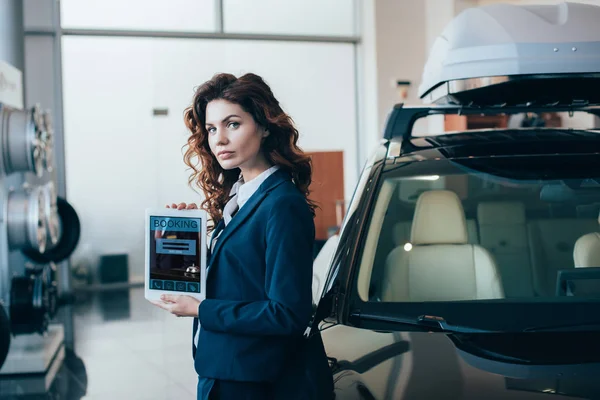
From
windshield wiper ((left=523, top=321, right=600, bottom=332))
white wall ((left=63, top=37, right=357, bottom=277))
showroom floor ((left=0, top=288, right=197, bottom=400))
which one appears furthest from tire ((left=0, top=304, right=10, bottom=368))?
white wall ((left=63, top=37, right=357, bottom=277))

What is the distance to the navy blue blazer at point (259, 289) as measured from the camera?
1338 millimetres

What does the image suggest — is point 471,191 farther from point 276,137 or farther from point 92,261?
point 92,261

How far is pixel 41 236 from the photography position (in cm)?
501

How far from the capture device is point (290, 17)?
30.0 feet

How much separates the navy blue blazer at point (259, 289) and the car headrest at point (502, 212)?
4.13 ft

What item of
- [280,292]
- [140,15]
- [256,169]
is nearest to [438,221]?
[256,169]

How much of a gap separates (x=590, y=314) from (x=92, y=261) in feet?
24.7

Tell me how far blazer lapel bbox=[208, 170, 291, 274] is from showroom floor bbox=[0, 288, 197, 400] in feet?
8.85

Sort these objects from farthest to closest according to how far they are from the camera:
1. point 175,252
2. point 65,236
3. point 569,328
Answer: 1. point 65,236
2. point 569,328
3. point 175,252

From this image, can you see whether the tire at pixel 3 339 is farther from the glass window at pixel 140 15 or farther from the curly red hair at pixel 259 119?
the glass window at pixel 140 15

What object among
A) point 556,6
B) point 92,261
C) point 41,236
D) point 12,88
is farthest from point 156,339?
point 556,6

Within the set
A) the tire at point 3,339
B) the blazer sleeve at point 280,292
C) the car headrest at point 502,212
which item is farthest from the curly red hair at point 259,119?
the tire at point 3,339

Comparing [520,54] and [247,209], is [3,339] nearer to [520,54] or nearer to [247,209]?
[247,209]

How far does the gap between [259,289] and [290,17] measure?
26.6 ft
